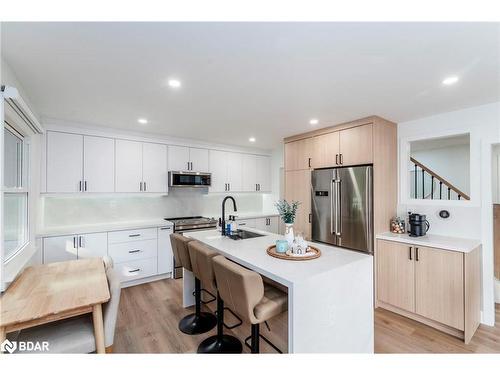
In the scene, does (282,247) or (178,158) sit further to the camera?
(178,158)

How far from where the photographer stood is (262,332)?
7.87 feet

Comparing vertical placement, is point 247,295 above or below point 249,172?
below

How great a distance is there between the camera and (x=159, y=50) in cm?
151

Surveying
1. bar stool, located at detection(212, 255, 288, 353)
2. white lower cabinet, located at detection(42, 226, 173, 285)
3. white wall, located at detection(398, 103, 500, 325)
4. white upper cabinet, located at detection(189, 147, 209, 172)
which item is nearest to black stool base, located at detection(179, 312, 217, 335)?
bar stool, located at detection(212, 255, 288, 353)

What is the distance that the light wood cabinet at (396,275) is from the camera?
8.45ft

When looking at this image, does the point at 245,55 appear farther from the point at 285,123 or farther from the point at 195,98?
the point at 285,123

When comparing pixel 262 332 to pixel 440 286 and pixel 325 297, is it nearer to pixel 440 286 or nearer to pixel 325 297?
pixel 325 297

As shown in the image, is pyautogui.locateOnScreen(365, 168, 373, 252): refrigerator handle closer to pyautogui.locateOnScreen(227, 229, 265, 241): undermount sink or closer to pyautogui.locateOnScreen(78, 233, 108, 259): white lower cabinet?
pyautogui.locateOnScreen(227, 229, 265, 241): undermount sink

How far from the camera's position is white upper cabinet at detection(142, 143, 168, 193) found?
3.82m

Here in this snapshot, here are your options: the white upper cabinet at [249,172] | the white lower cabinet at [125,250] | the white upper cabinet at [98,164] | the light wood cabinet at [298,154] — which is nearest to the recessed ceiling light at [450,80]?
the light wood cabinet at [298,154]

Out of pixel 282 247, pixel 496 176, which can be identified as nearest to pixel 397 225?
pixel 282 247

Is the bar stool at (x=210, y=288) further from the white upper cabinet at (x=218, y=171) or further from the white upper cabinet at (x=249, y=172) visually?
the white upper cabinet at (x=249, y=172)

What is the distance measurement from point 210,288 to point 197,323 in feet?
2.17

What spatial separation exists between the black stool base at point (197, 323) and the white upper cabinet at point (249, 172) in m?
2.93
